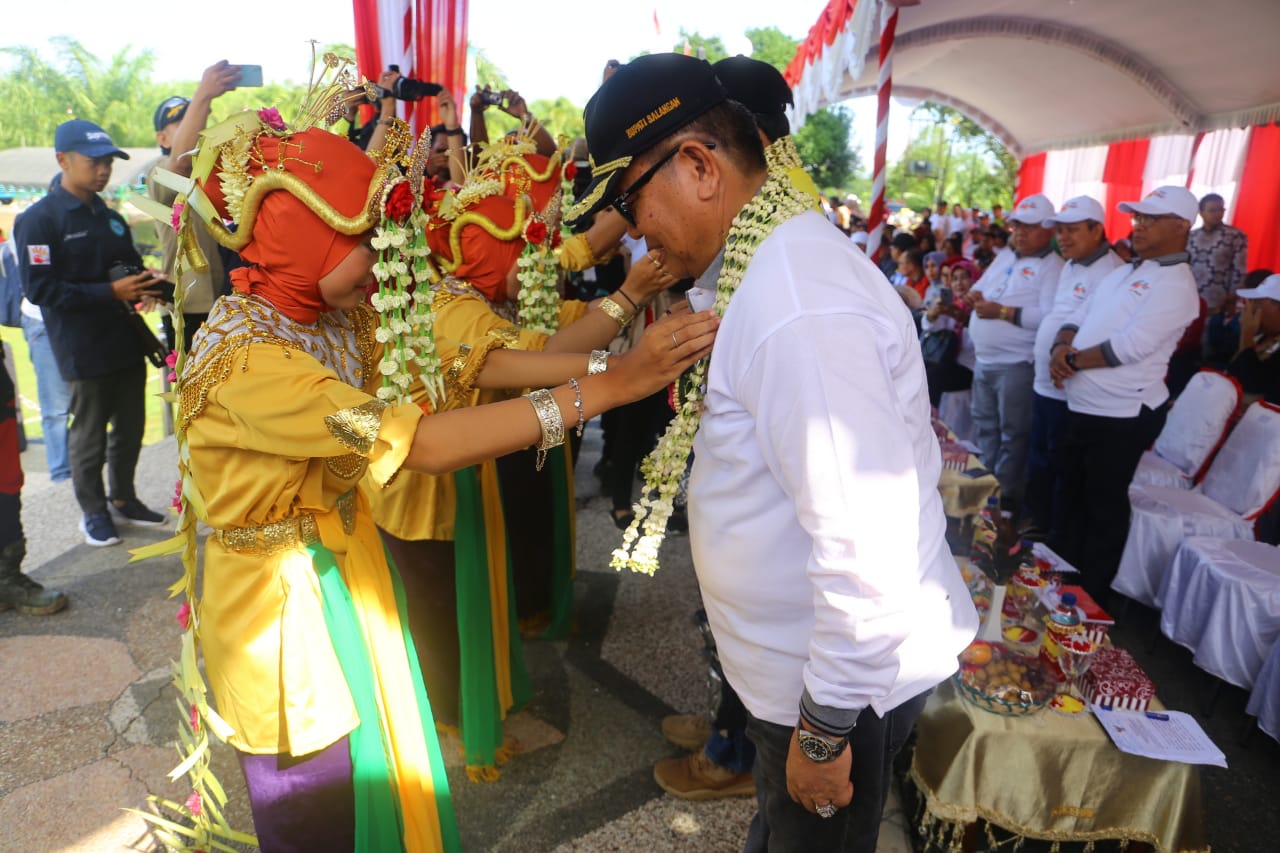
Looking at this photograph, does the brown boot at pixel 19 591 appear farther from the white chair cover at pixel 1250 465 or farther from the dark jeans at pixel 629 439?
the white chair cover at pixel 1250 465

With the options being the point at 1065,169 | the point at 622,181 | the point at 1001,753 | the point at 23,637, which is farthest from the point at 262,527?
the point at 1065,169

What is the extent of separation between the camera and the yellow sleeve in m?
1.64

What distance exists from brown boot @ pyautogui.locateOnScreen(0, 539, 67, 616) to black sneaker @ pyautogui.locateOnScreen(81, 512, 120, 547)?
2.37 ft

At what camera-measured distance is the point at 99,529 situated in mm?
4750

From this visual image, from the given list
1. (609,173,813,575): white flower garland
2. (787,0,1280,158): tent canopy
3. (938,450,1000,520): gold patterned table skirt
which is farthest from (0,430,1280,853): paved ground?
(787,0,1280,158): tent canopy

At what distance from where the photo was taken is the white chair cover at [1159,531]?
407cm

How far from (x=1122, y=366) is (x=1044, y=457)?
3.60 feet

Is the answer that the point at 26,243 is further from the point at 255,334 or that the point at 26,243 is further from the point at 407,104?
the point at 255,334

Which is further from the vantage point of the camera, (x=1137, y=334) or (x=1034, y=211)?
(x=1034, y=211)

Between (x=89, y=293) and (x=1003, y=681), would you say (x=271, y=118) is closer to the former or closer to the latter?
(x=1003, y=681)

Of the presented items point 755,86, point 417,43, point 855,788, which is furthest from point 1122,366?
point 417,43

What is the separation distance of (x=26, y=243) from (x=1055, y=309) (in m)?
6.44

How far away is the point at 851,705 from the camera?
1353 mm

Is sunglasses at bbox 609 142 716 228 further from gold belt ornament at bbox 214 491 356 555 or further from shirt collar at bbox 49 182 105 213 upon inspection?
shirt collar at bbox 49 182 105 213
